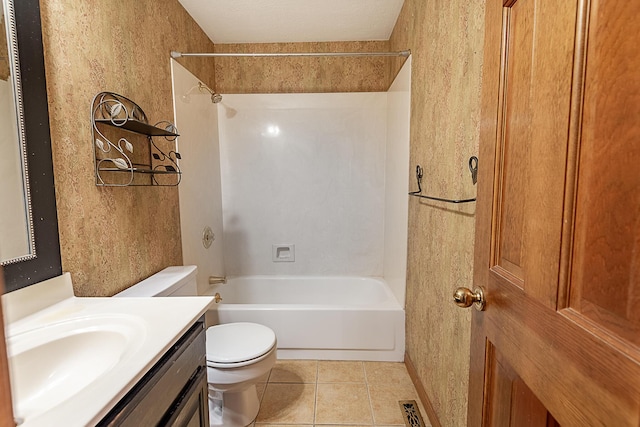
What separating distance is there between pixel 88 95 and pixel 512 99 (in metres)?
1.45

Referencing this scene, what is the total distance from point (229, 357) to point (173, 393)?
62cm

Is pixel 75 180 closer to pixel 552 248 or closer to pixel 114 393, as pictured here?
pixel 114 393

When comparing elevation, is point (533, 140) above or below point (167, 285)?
above

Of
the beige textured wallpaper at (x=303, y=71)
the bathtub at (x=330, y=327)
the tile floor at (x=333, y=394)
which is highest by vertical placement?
the beige textured wallpaper at (x=303, y=71)

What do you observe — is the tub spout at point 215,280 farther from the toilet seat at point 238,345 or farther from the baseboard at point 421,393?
the baseboard at point 421,393

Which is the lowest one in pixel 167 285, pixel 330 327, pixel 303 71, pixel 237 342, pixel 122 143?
pixel 330 327

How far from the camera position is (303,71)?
8.72ft

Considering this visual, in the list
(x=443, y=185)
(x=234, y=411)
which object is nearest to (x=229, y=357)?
(x=234, y=411)

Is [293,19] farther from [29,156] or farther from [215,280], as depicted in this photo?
[215,280]

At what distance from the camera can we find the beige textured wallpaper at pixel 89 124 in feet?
3.50

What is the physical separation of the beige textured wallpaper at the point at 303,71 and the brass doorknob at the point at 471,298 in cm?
231

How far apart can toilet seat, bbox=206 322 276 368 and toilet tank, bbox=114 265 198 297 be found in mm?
297

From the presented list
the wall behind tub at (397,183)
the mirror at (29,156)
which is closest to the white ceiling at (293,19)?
the wall behind tub at (397,183)

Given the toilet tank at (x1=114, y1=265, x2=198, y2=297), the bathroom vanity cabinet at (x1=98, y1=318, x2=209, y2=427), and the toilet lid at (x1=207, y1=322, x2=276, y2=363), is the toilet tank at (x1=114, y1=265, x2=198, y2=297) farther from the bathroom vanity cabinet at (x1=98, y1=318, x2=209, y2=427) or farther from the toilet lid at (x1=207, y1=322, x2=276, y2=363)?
the bathroom vanity cabinet at (x1=98, y1=318, x2=209, y2=427)
